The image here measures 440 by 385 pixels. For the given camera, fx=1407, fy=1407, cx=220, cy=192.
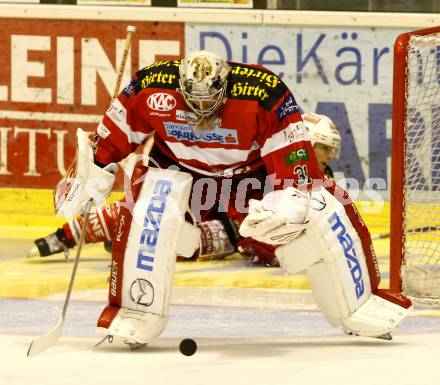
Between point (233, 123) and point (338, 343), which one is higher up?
point (233, 123)

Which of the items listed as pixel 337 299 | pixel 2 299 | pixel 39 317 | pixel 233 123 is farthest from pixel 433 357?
pixel 2 299

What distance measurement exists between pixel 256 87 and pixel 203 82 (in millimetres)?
188

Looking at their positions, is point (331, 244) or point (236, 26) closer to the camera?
point (331, 244)

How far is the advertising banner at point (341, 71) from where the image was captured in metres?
7.61

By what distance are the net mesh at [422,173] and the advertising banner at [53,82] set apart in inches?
71.1

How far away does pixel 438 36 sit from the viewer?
5758 millimetres

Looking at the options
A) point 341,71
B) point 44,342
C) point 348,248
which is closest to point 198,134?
point 348,248

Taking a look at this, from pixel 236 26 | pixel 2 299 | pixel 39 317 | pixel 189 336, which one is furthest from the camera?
pixel 236 26

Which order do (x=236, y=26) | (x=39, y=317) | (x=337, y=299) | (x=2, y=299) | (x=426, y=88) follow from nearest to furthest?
(x=337, y=299), (x=39, y=317), (x=2, y=299), (x=426, y=88), (x=236, y=26)

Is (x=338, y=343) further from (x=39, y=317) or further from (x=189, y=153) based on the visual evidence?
(x=39, y=317)

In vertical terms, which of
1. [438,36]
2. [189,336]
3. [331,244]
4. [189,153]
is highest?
[438,36]

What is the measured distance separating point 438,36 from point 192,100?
1.71 meters

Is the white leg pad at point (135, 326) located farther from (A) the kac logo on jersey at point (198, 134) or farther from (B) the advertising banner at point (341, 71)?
(B) the advertising banner at point (341, 71)

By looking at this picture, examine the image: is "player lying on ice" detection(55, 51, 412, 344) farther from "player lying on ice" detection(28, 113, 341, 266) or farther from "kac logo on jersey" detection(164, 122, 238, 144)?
"player lying on ice" detection(28, 113, 341, 266)
